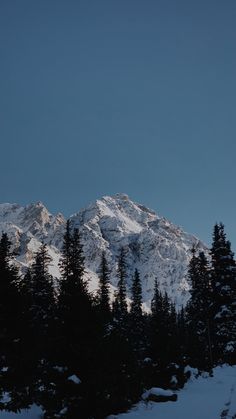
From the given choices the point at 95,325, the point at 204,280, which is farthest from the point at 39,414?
the point at 204,280

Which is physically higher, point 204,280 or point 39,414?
point 204,280

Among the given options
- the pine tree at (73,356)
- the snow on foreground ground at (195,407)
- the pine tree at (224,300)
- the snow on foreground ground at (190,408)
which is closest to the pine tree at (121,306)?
the pine tree at (224,300)

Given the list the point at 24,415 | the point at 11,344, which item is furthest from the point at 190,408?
the point at 11,344

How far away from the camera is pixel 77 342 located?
14.6 m

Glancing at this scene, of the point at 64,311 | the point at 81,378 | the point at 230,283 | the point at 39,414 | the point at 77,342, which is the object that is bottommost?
the point at 39,414

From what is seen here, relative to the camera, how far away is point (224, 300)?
35.8m

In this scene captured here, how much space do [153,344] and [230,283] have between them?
15262 mm

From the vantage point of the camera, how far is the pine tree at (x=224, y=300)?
34.3 m

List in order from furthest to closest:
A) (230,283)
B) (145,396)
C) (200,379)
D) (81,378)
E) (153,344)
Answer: (230,283) → (200,379) → (153,344) → (145,396) → (81,378)

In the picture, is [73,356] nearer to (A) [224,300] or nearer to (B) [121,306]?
(A) [224,300]

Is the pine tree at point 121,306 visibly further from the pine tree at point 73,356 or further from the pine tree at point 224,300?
the pine tree at point 73,356

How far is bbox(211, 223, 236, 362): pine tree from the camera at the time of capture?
34344mm

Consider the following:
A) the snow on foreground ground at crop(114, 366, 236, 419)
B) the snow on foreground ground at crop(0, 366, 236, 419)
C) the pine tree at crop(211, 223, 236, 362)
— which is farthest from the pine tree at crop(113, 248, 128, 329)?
the snow on foreground ground at crop(0, 366, 236, 419)

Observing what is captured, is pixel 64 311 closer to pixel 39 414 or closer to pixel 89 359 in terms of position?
pixel 89 359
